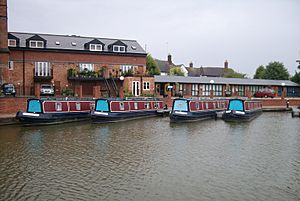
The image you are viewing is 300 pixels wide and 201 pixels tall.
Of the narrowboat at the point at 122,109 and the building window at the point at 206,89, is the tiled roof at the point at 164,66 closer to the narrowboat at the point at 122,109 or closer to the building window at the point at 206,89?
the building window at the point at 206,89

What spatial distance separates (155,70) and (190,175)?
44702mm

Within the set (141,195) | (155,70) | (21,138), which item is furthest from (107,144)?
(155,70)

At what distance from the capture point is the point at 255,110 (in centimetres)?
3156

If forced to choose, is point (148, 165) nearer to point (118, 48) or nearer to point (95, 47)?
point (95, 47)

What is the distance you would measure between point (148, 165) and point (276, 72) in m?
52.4

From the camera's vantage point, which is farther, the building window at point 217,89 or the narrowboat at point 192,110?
the building window at point 217,89

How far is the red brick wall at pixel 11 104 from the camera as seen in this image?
77.0ft

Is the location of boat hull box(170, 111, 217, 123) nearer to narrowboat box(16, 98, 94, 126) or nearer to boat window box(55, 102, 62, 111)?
narrowboat box(16, 98, 94, 126)

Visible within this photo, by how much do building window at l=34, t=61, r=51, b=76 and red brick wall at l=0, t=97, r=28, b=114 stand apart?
10421 mm

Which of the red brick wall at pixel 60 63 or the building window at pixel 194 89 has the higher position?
the red brick wall at pixel 60 63

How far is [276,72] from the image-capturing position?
195ft

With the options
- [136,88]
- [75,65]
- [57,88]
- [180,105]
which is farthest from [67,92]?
[180,105]

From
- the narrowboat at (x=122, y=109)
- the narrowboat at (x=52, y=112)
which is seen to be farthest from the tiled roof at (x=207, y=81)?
the narrowboat at (x=52, y=112)

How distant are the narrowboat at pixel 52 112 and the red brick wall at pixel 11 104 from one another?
5.38 ft
